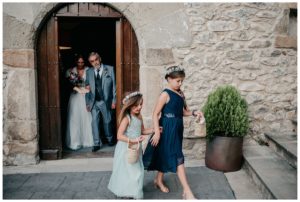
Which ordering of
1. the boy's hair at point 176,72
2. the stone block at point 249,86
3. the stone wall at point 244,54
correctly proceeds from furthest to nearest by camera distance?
the stone block at point 249,86, the stone wall at point 244,54, the boy's hair at point 176,72

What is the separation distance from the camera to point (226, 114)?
4363 mm

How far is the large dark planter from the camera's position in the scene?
14.2 feet

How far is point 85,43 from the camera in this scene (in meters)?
7.60

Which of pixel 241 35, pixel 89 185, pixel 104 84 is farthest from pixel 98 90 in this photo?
pixel 241 35

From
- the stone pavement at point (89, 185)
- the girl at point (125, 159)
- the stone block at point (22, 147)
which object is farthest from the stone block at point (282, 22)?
the stone block at point (22, 147)

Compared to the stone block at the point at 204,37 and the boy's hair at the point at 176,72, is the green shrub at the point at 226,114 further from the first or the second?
the boy's hair at the point at 176,72

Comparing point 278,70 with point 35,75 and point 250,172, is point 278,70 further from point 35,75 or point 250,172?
point 35,75

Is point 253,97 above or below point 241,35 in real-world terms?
below

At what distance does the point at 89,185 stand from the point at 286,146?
2522 mm

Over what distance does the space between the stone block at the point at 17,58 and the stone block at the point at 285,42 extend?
3.53 meters

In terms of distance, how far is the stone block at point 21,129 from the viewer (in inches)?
189

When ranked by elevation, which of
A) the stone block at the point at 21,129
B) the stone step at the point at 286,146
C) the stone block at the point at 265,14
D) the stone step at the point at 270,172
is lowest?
the stone step at the point at 270,172

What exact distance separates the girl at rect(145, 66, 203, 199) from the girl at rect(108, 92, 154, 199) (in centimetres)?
22

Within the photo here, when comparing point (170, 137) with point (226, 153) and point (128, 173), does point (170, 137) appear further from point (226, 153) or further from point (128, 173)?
point (226, 153)
